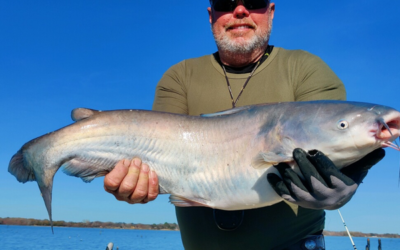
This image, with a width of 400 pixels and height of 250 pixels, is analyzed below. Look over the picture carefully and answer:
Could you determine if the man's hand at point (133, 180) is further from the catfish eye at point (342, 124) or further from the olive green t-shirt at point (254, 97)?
the catfish eye at point (342, 124)

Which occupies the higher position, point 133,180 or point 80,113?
point 80,113

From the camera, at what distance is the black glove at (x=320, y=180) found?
2.79 m

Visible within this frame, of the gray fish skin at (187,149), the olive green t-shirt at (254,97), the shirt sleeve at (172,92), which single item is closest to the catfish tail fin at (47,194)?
the gray fish skin at (187,149)

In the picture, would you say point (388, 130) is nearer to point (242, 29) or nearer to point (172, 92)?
point (242, 29)

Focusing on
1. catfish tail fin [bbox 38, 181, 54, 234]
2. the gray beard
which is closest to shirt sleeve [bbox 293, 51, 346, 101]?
the gray beard

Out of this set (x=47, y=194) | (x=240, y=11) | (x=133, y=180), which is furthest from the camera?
(x=240, y=11)

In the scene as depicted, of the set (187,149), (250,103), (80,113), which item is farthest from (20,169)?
(250,103)

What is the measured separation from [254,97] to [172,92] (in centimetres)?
100

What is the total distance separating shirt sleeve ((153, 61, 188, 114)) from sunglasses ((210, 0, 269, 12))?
0.85 meters

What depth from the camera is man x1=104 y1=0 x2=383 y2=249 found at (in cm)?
293

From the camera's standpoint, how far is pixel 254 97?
4.06 meters

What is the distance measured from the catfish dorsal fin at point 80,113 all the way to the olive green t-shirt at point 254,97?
1.03 metres

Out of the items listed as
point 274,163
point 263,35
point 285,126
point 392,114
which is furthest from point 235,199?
point 263,35

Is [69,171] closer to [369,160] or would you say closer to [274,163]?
[274,163]
